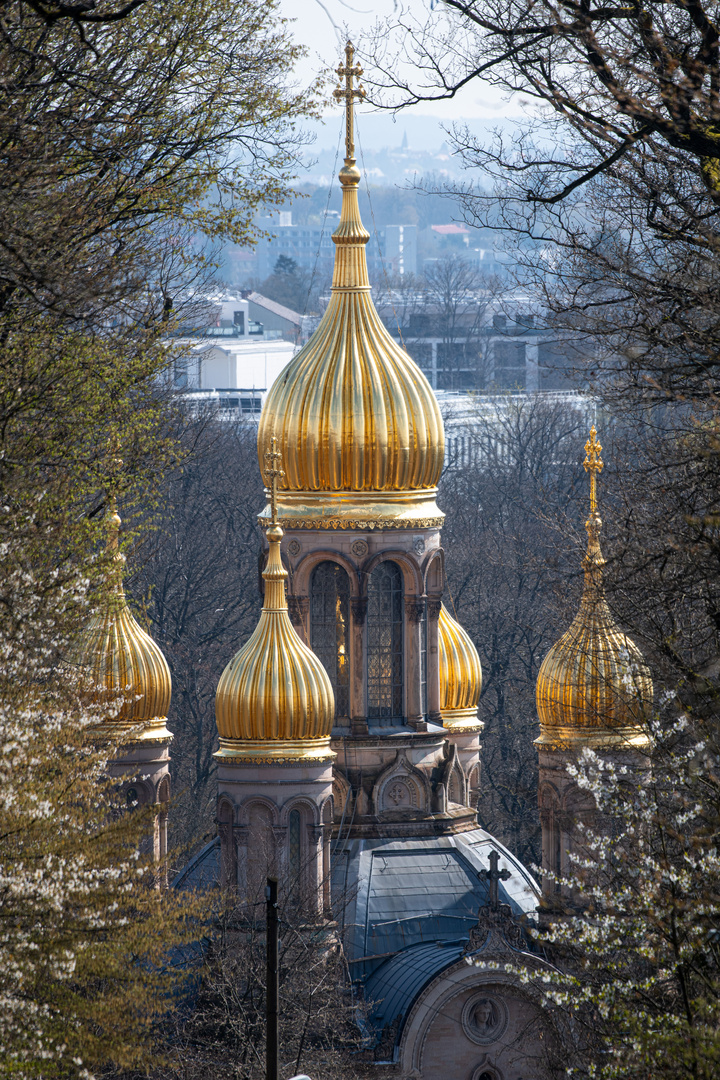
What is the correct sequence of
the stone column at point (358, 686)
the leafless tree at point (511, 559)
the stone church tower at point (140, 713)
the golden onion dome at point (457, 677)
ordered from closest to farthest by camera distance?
the stone church tower at point (140, 713) < the stone column at point (358, 686) < the golden onion dome at point (457, 677) < the leafless tree at point (511, 559)

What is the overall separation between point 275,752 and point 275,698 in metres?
0.61

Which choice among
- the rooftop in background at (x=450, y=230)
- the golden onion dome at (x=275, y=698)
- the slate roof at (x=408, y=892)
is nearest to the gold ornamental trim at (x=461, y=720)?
the slate roof at (x=408, y=892)

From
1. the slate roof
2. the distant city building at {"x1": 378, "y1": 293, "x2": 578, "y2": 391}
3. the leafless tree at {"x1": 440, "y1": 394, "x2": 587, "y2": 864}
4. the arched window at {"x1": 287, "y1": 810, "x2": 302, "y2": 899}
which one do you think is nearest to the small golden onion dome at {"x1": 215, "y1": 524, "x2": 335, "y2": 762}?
the arched window at {"x1": 287, "y1": 810, "x2": 302, "y2": 899}

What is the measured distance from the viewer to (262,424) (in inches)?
1201

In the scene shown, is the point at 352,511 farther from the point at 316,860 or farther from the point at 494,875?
the point at 494,875

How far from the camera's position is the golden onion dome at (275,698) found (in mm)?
27188

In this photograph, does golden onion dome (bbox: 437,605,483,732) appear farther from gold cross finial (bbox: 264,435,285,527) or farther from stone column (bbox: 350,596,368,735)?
gold cross finial (bbox: 264,435,285,527)

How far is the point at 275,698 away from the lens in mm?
27188

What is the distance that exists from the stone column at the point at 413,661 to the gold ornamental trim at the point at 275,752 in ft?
9.63

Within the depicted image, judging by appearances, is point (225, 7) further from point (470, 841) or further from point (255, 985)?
point (470, 841)

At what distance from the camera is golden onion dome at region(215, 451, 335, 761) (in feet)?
89.2

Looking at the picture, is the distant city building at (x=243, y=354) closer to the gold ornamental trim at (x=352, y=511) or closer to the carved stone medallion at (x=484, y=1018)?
the gold ornamental trim at (x=352, y=511)

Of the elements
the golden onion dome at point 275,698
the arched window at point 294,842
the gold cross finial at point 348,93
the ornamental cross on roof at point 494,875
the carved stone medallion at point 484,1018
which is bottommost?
the carved stone medallion at point 484,1018

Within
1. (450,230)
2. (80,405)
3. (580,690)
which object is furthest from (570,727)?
(450,230)
